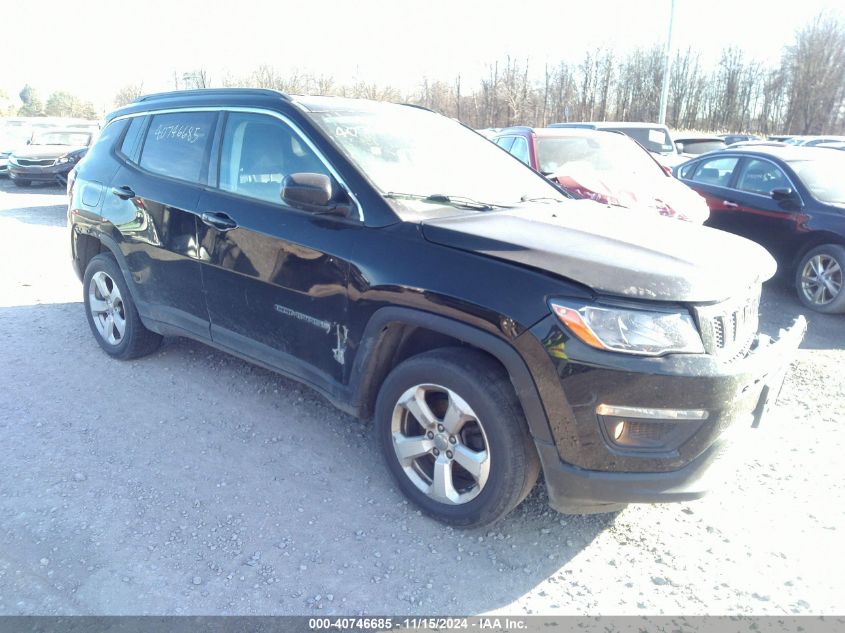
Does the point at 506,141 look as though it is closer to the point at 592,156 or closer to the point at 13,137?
the point at 592,156

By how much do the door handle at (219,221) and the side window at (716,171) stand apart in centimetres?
658

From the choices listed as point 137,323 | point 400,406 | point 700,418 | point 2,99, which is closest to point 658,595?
point 700,418

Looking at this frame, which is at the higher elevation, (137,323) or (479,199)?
(479,199)

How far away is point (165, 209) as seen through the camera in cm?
422

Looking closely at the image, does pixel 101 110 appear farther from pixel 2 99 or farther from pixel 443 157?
pixel 443 157

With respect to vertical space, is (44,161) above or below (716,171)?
below

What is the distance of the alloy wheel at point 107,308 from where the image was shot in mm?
4918

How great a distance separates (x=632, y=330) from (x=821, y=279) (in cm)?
511

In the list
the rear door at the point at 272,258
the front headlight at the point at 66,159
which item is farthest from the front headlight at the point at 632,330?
the front headlight at the point at 66,159

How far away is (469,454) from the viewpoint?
2.88 meters

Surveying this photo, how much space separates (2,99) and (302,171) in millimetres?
65846

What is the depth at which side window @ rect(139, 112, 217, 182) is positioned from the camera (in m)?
4.12

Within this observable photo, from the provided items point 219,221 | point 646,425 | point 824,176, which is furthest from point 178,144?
point 824,176

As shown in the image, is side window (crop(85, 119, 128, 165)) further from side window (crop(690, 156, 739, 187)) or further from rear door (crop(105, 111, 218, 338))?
side window (crop(690, 156, 739, 187))
